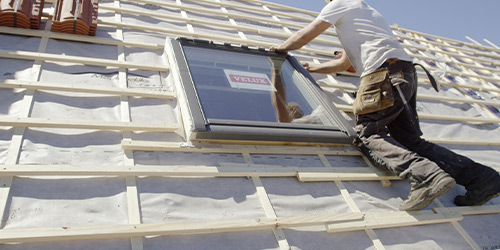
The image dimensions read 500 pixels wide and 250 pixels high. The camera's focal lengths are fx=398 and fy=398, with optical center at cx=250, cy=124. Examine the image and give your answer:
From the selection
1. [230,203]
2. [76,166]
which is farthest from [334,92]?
[76,166]

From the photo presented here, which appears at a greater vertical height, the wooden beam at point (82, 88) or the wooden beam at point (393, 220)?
the wooden beam at point (82, 88)

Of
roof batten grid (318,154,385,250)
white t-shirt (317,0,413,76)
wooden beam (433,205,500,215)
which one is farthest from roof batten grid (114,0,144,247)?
wooden beam (433,205,500,215)

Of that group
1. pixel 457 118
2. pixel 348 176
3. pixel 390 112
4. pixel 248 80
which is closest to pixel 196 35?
pixel 248 80

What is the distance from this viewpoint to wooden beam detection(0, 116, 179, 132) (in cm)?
252

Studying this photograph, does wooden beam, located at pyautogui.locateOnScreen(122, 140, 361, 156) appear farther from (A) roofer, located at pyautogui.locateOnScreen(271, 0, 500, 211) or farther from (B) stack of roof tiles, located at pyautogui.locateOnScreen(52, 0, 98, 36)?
(B) stack of roof tiles, located at pyautogui.locateOnScreen(52, 0, 98, 36)

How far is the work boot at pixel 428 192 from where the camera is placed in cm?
266

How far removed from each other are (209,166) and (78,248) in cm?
99

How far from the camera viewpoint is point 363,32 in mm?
3512

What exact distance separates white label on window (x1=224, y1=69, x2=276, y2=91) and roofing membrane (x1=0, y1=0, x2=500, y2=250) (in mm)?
560

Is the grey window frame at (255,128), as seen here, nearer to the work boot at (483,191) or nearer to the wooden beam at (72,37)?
the wooden beam at (72,37)

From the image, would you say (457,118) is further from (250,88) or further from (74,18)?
(74,18)

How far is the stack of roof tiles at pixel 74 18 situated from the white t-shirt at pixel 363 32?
219cm

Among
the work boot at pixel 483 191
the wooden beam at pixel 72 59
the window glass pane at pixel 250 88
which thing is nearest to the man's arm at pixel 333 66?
the window glass pane at pixel 250 88

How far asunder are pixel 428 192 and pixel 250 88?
1744mm
